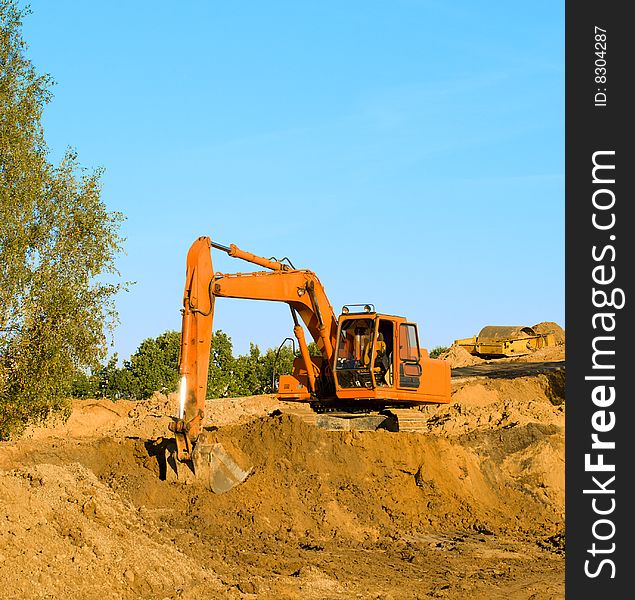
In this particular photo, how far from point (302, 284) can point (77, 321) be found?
4.87 meters

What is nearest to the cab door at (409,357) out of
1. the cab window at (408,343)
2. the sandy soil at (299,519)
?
the cab window at (408,343)

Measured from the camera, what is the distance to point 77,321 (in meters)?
19.8

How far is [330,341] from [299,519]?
4.99 metres

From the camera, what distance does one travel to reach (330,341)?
66.0ft

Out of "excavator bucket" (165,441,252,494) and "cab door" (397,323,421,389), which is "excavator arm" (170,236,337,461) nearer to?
"excavator bucket" (165,441,252,494)

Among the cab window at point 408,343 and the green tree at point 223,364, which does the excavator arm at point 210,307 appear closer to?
the cab window at point 408,343

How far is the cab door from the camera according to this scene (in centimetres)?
1958

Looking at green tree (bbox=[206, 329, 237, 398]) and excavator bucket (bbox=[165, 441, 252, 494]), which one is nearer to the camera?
excavator bucket (bbox=[165, 441, 252, 494])

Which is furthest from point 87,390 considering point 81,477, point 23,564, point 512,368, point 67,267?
point 23,564

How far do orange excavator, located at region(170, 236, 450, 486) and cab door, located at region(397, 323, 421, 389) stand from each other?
0.02 m

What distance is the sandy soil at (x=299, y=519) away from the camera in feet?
37.0

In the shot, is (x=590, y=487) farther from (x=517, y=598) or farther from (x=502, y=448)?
(x=502, y=448)

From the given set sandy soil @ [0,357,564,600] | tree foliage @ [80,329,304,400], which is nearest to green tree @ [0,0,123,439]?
sandy soil @ [0,357,564,600]

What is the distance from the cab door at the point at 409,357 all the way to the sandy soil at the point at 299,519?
1.16 meters
